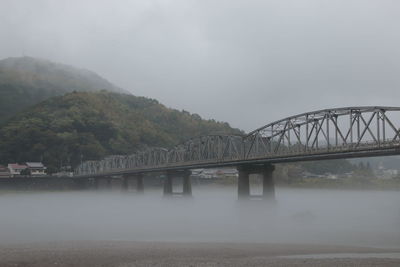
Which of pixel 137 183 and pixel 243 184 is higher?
pixel 243 184

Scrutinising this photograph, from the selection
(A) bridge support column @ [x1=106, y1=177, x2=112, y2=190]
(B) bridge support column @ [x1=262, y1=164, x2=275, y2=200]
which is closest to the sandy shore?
(B) bridge support column @ [x1=262, y1=164, x2=275, y2=200]

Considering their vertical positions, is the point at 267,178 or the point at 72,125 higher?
the point at 72,125

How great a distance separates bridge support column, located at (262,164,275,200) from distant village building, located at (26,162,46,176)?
105m

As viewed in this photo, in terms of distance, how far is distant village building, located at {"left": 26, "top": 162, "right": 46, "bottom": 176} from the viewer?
16716 cm

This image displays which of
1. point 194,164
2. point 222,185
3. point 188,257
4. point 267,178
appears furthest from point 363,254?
point 222,185

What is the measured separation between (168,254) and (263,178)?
158 feet

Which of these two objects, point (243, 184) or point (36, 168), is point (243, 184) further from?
point (36, 168)

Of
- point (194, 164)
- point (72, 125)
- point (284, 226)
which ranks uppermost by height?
point (72, 125)

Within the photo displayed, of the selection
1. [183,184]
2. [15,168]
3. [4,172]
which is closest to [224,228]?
[183,184]

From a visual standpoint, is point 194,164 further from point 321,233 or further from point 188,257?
point 188,257

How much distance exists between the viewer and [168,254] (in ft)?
112

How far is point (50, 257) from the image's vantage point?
32406 mm

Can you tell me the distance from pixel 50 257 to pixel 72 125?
564 feet

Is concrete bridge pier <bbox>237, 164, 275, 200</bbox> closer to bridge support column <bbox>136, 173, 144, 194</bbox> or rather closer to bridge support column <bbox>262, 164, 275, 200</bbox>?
bridge support column <bbox>262, 164, 275, 200</bbox>
